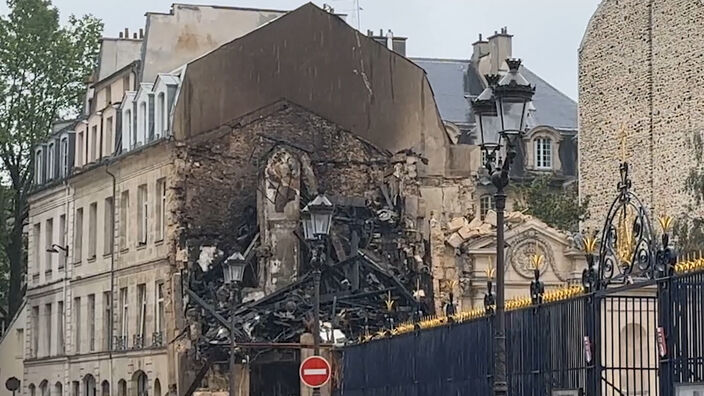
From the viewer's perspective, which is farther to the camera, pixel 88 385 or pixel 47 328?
pixel 47 328

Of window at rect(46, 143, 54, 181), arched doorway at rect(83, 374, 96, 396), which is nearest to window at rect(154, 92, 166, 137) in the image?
arched doorway at rect(83, 374, 96, 396)

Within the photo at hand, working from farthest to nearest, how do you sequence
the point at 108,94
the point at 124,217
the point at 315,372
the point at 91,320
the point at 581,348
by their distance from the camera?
the point at 108,94 → the point at 91,320 → the point at 124,217 → the point at 315,372 → the point at 581,348

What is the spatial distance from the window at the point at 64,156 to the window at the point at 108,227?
4.57m

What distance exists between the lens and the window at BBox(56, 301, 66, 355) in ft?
190

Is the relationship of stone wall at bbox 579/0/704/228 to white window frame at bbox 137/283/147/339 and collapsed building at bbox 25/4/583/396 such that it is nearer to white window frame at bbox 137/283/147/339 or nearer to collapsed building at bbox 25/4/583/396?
collapsed building at bbox 25/4/583/396

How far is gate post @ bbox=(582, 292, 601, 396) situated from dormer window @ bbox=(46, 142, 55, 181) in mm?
42387

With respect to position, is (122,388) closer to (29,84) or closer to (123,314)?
(123,314)

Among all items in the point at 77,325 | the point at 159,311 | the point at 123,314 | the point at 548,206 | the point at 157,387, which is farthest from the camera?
the point at 77,325

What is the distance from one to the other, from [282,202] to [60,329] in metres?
15.0

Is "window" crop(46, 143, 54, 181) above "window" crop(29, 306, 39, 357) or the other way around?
above

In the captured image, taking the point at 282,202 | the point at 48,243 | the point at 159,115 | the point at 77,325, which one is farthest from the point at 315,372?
the point at 48,243

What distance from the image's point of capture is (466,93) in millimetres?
71375

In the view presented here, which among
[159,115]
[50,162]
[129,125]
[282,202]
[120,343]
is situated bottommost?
[120,343]

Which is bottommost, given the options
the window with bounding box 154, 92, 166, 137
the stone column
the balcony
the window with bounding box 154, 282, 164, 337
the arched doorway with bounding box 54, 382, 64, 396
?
the arched doorway with bounding box 54, 382, 64, 396
